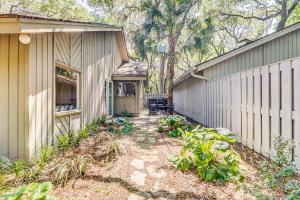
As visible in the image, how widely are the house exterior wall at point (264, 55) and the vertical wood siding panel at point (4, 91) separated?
22.3ft

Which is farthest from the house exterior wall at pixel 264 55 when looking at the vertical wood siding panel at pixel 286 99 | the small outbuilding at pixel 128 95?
the small outbuilding at pixel 128 95

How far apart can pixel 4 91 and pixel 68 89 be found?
3.08m

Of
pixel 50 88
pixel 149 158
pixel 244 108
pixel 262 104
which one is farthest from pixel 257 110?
pixel 50 88

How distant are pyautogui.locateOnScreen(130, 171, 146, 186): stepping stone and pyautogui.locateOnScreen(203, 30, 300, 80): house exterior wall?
5646mm

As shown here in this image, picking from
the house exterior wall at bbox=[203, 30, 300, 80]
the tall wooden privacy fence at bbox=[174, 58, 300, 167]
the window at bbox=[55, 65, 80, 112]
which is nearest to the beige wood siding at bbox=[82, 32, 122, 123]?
the window at bbox=[55, 65, 80, 112]

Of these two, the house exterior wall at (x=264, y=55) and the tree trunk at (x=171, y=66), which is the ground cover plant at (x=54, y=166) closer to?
the house exterior wall at (x=264, y=55)

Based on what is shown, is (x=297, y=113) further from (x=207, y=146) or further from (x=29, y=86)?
(x=29, y=86)

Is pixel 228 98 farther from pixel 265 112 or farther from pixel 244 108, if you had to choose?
pixel 265 112

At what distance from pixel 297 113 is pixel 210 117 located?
4.85 metres

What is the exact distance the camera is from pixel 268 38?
22.7 feet

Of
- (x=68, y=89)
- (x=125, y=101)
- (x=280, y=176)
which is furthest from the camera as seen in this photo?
(x=125, y=101)

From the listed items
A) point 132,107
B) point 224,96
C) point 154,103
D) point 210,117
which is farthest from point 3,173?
point 154,103

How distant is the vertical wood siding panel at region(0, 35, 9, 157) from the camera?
13.1ft

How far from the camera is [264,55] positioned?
23.7ft
